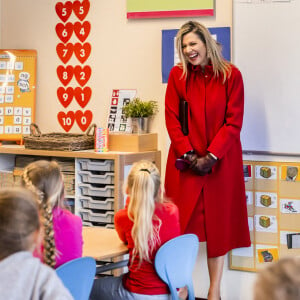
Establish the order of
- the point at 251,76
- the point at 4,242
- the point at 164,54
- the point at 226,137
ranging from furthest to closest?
the point at 164,54, the point at 251,76, the point at 226,137, the point at 4,242

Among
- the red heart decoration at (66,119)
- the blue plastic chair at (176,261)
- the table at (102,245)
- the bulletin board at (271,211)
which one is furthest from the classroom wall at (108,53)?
the blue plastic chair at (176,261)

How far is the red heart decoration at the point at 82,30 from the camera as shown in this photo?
4422 mm

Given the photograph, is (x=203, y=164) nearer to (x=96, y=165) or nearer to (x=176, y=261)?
→ (x=96, y=165)

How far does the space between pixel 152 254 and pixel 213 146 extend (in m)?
1.05

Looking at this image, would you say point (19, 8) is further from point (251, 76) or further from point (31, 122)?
point (251, 76)

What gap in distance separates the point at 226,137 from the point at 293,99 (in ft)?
1.67

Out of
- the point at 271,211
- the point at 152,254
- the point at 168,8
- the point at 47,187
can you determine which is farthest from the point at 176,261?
the point at 168,8

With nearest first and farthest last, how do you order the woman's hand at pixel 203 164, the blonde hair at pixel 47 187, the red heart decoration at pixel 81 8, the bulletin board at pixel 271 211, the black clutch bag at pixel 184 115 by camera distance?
the blonde hair at pixel 47 187, the woman's hand at pixel 203 164, the black clutch bag at pixel 184 115, the bulletin board at pixel 271 211, the red heart decoration at pixel 81 8

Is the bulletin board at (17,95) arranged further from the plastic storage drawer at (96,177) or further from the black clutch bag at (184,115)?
the black clutch bag at (184,115)

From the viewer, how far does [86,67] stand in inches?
175

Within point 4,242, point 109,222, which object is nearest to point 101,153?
point 109,222

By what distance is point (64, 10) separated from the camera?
449 cm

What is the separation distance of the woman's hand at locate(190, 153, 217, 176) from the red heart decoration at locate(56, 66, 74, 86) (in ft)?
4.48

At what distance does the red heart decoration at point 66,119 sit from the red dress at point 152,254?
5.98 ft
